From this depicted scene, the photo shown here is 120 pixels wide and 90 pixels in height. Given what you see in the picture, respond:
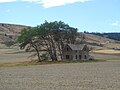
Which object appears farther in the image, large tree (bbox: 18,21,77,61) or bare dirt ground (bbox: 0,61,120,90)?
large tree (bbox: 18,21,77,61)

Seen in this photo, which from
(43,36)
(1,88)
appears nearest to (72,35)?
(43,36)

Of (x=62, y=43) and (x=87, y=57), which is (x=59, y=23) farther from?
(x=87, y=57)

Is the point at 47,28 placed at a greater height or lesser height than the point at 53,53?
greater

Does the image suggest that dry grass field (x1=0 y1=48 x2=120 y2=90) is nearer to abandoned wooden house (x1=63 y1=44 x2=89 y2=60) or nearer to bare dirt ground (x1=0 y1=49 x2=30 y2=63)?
abandoned wooden house (x1=63 y1=44 x2=89 y2=60)

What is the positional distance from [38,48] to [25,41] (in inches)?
162

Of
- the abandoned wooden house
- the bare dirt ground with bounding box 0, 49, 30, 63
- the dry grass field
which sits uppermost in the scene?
the dry grass field

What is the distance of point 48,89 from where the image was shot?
2609 cm

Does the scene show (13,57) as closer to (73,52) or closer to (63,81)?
(73,52)

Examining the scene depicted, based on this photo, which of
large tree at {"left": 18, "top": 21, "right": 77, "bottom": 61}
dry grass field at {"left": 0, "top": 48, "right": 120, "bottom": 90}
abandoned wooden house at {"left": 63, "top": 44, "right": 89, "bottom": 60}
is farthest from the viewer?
abandoned wooden house at {"left": 63, "top": 44, "right": 89, "bottom": 60}

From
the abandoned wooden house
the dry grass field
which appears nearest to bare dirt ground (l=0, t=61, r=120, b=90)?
the dry grass field

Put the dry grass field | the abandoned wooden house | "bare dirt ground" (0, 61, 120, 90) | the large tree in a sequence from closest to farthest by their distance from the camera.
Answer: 1. "bare dirt ground" (0, 61, 120, 90)
2. the dry grass field
3. the large tree
4. the abandoned wooden house

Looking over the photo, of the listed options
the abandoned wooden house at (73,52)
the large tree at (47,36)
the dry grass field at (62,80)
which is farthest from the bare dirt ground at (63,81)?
the abandoned wooden house at (73,52)

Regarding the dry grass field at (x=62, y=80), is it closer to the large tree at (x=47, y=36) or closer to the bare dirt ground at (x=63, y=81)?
the bare dirt ground at (x=63, y=81)

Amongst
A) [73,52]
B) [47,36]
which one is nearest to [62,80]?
[47,36]
